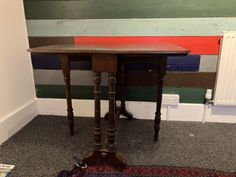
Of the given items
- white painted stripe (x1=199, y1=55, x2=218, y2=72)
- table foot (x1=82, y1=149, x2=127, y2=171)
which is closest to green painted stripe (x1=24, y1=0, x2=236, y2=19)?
white painted stripe (x1=199, y1=55, x2=218, y2=72)

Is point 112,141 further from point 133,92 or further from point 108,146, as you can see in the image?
point 133,92

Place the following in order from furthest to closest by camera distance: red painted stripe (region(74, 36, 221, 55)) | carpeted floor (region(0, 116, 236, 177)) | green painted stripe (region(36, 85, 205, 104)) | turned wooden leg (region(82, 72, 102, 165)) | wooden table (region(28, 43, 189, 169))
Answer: green painted stripe (region(36, 85, 205, 104)), red painted stripe (region(74, 36, 221, 55)), carpeted floor (region(0, 116, 236, 177)), turned wooden leg (region(82, 72, 102, 165)), wooden table (region(28, 43, 189, 169))

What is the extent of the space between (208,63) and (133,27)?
726 mm

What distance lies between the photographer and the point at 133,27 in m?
1.79

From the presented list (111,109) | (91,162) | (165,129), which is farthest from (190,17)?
(91,162)

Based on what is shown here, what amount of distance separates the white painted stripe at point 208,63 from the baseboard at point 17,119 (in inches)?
64.0

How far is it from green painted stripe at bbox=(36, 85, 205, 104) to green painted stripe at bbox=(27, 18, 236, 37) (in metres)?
0.50

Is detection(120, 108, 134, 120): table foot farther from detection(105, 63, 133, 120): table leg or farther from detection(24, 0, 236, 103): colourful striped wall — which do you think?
detection(24, 0, 236, 103): colourful striped wall

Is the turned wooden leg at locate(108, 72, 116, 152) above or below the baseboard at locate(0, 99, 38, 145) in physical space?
above

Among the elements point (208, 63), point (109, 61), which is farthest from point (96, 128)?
point (208, 63)

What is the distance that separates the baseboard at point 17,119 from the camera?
1647 mm

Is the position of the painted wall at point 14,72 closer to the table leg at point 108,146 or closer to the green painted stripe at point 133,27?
the green painted stripe at point 133,27

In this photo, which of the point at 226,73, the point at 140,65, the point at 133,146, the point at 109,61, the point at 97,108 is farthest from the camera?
the point at 140,65

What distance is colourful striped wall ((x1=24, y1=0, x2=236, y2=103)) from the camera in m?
1.71
